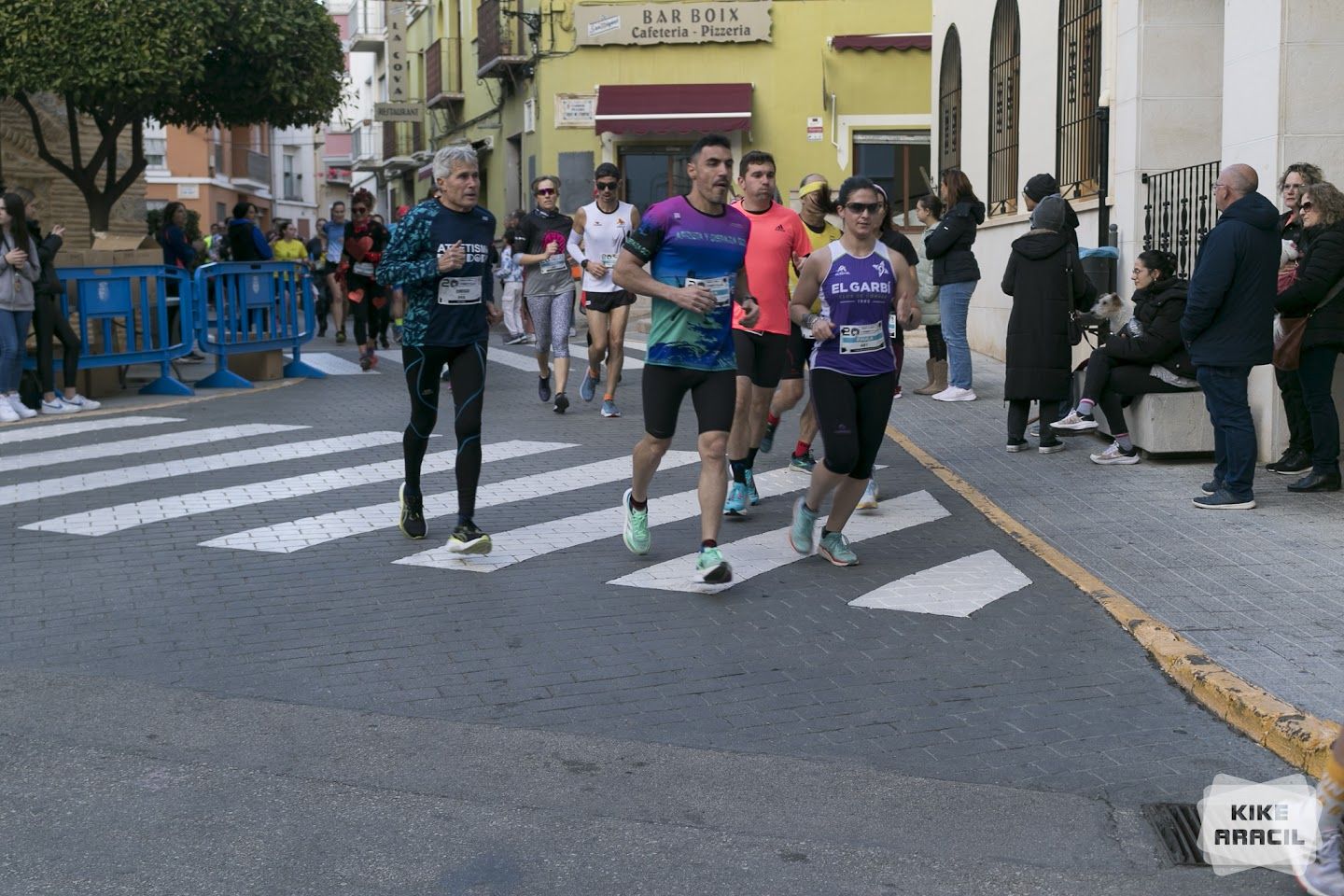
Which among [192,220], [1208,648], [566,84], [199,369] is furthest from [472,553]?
[566,84]

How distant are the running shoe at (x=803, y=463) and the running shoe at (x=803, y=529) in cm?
243

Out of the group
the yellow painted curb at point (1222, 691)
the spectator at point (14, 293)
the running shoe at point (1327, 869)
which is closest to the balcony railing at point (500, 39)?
the spectator at point (14, 293)

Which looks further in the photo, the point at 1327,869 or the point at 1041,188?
the point at 1041,188

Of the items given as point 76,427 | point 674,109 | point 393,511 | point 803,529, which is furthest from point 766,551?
point 674,109

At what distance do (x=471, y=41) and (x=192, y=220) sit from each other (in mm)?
11749

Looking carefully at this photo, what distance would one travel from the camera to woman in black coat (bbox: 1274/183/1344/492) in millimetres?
9023

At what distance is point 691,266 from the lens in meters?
7.32

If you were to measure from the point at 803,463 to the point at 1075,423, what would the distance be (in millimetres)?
2106

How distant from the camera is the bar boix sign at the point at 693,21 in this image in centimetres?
2869

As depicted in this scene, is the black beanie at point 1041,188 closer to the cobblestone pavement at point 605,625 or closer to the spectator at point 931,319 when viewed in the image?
the cobblestone pavement at point 605,625

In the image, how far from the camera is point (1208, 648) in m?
5.98

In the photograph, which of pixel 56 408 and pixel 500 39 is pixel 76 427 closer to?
pixel 56 408

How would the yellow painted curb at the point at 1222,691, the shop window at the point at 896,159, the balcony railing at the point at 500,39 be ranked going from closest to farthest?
the yellow painted curb at the point at 1222,691 → the shop window at the point at 896,159 → the balcony railing at the point at 500,39

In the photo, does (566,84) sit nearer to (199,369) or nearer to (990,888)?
(199,369)
